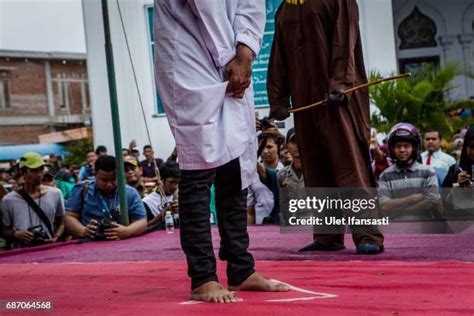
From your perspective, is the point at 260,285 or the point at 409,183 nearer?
the point at 260,285

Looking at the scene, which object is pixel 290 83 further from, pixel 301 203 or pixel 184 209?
pixel 184 209

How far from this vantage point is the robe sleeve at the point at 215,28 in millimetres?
3943

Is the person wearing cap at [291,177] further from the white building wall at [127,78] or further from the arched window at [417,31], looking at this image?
the arched window at [417,31]

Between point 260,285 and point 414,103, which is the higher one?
point 414,103

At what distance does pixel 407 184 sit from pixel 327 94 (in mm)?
2373

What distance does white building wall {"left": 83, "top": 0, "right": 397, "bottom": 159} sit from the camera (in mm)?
19547

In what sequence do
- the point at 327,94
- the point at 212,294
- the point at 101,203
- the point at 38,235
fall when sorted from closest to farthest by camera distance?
the point at 212,294
the point at 327,94
the point at 101,203
the point at 38,235

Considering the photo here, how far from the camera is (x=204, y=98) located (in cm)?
391

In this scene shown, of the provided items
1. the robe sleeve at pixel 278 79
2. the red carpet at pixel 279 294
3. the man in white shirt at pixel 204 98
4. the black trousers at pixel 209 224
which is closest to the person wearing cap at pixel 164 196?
the robe sleeve at pixel 278 79

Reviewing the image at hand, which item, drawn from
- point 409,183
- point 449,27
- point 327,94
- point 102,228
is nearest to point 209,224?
point 327,94

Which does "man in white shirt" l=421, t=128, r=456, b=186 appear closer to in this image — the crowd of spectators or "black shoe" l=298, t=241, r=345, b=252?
the crowd of spectators

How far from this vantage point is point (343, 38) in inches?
220

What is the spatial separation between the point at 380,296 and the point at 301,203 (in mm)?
2858

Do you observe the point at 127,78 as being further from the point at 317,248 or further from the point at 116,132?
the point at 317,248
